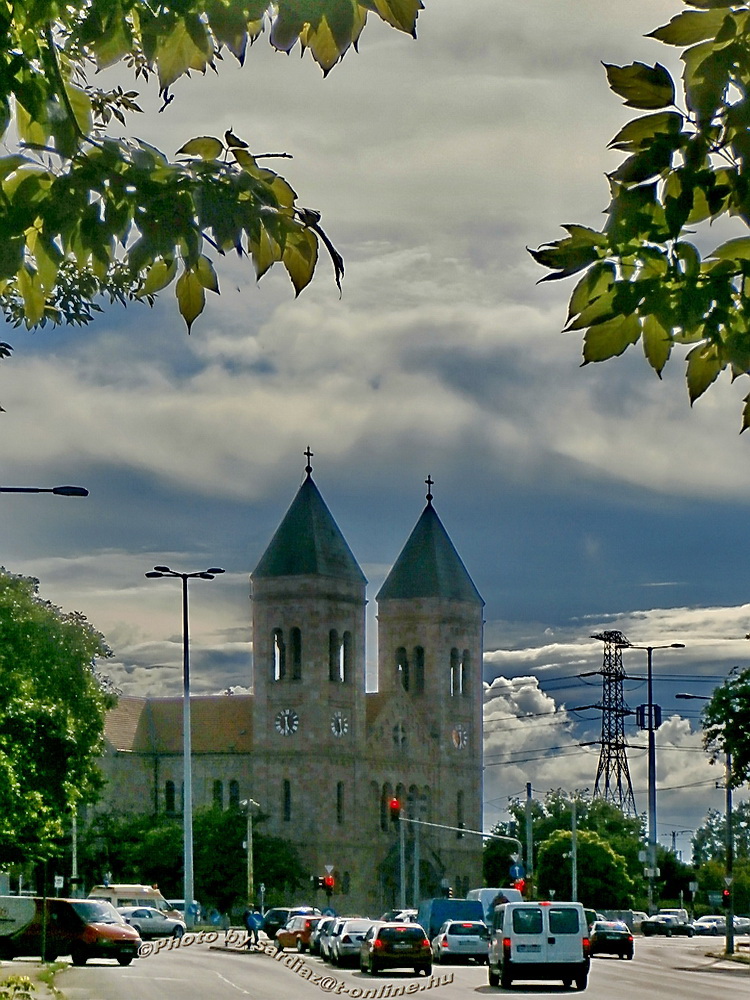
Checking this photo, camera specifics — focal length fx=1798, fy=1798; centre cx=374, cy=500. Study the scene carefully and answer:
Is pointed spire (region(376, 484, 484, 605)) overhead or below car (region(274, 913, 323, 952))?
overhead

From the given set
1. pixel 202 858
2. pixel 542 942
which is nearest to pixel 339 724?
pixel 202 858

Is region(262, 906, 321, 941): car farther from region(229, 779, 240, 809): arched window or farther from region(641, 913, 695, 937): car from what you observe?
region(229, 779, 240, 809): arched window

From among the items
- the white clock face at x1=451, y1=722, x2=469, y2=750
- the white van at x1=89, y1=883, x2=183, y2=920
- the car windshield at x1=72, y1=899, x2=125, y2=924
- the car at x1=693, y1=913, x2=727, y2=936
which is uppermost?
the white clock face at x1=451, y1=722, x2=469, y2=750

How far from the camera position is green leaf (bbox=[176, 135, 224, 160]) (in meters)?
5.25

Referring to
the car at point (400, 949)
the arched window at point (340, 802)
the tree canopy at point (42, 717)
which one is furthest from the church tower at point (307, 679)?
the car at point (400, 949)

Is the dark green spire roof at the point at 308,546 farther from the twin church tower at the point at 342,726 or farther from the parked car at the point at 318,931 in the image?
the parked car at the point at 318,931

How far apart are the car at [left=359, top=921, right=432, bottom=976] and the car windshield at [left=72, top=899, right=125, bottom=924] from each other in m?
9.43

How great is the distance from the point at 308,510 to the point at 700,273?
4944 inches

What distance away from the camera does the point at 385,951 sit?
47625 mm

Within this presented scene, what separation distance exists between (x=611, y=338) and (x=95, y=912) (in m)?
51.1

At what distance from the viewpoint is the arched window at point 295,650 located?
125625mm

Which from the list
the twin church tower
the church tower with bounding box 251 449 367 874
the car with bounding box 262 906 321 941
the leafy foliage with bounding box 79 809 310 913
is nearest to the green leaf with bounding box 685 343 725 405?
the car with bounding box 262 906 321 941

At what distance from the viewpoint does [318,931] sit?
207ft

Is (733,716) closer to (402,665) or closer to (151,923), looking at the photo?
(151,923)
